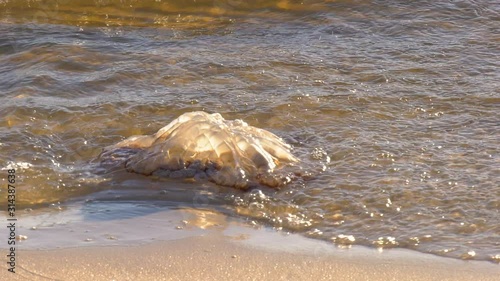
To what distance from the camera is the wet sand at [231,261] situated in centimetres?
354

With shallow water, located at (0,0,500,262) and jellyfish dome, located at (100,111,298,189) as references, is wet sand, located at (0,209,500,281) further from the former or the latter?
jellyfish dome, located at (100,111,298,189)

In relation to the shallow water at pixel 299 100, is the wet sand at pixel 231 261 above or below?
below

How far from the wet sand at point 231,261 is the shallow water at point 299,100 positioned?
0.13 m

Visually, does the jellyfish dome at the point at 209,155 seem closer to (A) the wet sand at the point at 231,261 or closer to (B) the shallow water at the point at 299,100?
(B) the shallow water at the point at 299,100

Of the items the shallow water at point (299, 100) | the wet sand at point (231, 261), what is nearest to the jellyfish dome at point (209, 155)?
the shallow water at point (299, 100)

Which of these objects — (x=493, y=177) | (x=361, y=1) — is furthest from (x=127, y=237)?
(x=361, y=1)

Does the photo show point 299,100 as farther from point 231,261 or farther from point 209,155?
point 231,261

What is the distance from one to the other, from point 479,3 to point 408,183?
3380mm

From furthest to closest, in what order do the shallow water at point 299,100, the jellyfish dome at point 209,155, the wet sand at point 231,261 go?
the jellyfish dome at point 209,155 → the shallow water at point 299,100 → the wet sand at point 231,261

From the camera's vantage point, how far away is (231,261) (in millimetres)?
3680

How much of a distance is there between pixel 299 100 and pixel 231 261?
2.15 metres

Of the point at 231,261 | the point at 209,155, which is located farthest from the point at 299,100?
the point at 231,261

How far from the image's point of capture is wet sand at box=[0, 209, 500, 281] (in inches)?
139

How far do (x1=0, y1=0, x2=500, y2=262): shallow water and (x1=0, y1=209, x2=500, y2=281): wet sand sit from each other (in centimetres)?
13
